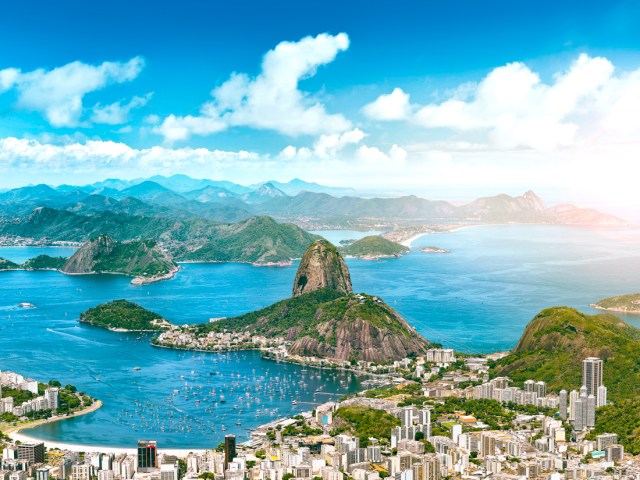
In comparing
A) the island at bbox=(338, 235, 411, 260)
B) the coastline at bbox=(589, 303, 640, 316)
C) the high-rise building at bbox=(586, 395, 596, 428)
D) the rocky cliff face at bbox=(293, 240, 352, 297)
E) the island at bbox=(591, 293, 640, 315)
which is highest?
the island at bbox=(338, 235, 411, 260)

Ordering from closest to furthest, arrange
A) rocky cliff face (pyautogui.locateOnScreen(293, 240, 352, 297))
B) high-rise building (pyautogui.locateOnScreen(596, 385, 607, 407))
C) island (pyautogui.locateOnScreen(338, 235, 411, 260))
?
high-rise building (pyautogui.locateOnScreen(596, 385, 607, 407)), rocky cliff face (pyautogui.locateOnScreen(293, 240, 352, 297)), island (pyautogui.locateOnScreen(338, 235, 411, 260))

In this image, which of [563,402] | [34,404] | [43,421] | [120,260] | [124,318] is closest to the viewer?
[563,402]

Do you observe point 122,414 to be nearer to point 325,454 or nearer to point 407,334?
point 325,454

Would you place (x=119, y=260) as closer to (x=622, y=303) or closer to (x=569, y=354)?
(x=622, y=303)

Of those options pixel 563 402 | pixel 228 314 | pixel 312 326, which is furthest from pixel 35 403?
pixel 228 314

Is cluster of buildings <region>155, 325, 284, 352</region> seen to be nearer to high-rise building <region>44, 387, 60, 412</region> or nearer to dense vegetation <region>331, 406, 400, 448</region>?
high-rise building <region>44, 387, 60, 412</region>

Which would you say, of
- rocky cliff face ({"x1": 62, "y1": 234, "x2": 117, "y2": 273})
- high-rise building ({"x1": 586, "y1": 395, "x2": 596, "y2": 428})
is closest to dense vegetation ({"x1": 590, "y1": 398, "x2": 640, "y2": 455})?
high-rise building ({"x1": 586, "y1": 395, "x2": 596, "y2": 428})

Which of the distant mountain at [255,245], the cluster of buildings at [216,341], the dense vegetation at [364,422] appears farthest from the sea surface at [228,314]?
the distant mountain at [255,245]
